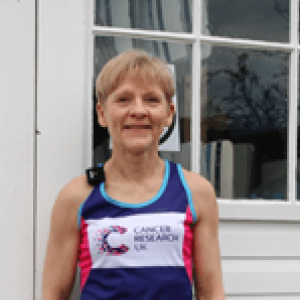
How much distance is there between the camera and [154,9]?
147 centimetres

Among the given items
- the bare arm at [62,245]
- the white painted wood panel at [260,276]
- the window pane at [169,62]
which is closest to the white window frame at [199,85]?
the window pane at [169,62]

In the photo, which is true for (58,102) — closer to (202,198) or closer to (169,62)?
(169,62)

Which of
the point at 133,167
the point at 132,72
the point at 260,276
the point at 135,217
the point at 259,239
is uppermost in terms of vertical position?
the point at 132,72

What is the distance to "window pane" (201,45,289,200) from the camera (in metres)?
1.52

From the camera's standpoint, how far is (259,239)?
4.96 ft

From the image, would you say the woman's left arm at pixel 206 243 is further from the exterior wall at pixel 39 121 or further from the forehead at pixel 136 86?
the exterior wall at pixel 39 121

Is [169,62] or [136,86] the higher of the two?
[169,62]

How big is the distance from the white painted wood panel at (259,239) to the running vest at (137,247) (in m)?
0.41

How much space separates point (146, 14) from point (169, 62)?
0.19 metres

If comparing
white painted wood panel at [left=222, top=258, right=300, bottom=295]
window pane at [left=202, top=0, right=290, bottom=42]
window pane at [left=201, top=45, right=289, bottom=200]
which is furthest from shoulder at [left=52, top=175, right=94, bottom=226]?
window pane at [left=202, top=0, right=290, bottom=42]

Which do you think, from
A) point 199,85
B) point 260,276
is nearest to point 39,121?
point 199,85
